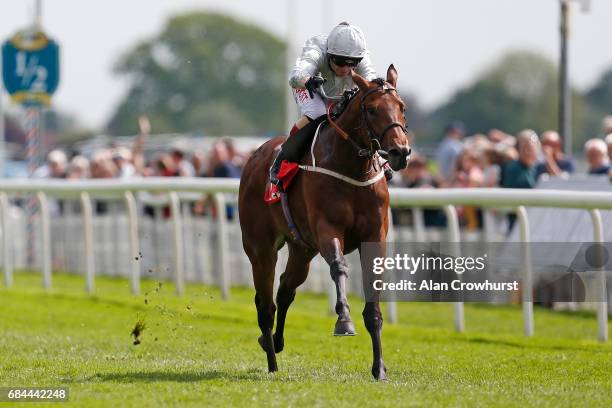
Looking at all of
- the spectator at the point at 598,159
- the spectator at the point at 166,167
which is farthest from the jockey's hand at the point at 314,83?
the spectator at the point at 166,167

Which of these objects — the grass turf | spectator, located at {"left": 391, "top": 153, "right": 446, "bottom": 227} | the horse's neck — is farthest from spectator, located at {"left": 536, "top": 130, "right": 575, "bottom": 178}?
the horse's neck

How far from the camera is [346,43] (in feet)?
30.6

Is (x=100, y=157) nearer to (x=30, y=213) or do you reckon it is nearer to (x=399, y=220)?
(x=30, y=213)

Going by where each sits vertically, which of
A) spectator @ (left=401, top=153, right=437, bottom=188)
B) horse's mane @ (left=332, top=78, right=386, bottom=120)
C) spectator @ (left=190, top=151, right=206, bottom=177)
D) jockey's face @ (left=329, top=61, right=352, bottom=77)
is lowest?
spectator @ (left=190, top=151, right=206, bottom=177)

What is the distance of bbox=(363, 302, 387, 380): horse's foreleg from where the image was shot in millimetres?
8680

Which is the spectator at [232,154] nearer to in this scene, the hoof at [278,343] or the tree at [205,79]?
the hoof at [278,343]

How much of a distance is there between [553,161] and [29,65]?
6.98 m

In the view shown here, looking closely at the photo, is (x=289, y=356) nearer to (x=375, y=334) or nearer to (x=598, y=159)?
(x=375, y=334)

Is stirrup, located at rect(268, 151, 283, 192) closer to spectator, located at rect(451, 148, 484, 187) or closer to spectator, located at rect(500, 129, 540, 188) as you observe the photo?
spectator, located at rect(500, 129, 540, 188)

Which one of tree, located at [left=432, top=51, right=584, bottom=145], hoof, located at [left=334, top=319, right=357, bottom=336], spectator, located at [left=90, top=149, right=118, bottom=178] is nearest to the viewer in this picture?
hoof, located at [left=334, top=319, right=357, bottom=336]

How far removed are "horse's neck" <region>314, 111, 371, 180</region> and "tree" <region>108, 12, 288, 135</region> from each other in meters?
90.2

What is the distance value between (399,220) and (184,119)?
88.7 meters

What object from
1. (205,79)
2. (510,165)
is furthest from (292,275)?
(205,79)

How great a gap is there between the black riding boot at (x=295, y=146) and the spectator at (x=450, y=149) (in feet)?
30.0
